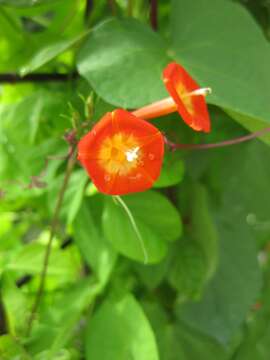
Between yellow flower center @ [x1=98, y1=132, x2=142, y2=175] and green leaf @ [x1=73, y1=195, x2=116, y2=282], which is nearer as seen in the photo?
yellow flower center @ [x1=98, y1=132, x2=142, y2=175]

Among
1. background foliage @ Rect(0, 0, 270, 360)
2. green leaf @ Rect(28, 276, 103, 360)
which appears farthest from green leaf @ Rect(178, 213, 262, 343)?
green leaf @ Rect(28, 276, 103, 360)

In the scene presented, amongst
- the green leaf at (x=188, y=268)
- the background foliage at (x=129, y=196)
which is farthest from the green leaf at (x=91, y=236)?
the green leaf at (x=188, y=268)

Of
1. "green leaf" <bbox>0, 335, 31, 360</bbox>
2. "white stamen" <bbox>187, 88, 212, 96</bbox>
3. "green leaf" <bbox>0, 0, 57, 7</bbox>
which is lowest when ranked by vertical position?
"green leaf" <bbox>0, 335, 31, 360</bbox>

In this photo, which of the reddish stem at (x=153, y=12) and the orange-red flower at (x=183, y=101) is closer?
the orange-red flower at (x=183, y=101)

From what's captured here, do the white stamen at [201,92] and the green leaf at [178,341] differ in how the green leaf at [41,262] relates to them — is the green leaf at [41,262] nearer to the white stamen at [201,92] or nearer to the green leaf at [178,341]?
the green leaf at [178,341]

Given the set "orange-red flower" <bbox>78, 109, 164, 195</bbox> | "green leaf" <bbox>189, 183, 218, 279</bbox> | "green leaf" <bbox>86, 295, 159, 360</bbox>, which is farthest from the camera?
"green leaf" <bbox>189, 183, 218, 279</bbox>

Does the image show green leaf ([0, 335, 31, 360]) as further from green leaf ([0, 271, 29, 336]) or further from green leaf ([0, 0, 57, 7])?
green leaf ([0, 0, 57, 7])

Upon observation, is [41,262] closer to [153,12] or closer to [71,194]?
[71,194]

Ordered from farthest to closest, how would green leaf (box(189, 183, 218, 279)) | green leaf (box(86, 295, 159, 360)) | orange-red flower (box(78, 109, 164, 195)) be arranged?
green leaf (box(189, 183, 218, 279)) < green leaf (box(86, 295, 159, 360)) < orange-red flower (box(78, 109, 164, 195))

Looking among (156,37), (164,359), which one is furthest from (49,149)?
(164,359)
